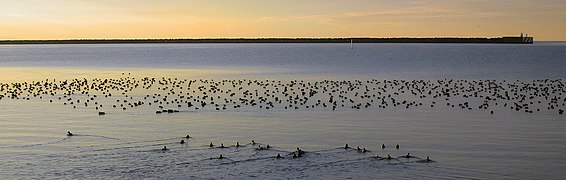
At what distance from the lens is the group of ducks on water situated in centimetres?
3141

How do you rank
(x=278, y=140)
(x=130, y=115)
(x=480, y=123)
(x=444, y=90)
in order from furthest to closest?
(x=444, y=90) < (x=130, y=115) < (x=480, y=123) < (x=278, y=140)

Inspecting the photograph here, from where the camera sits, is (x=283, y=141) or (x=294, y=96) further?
(x=294, y=96)

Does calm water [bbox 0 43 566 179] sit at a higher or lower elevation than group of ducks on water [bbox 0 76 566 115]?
lower

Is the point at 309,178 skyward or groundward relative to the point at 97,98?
groundward

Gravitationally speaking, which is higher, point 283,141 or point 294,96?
point 294,96

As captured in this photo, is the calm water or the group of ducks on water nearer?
the calm water

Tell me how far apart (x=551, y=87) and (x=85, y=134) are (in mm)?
27395

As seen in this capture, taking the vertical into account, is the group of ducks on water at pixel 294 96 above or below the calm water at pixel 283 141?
above

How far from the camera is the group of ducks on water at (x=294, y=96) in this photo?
31.4 metres

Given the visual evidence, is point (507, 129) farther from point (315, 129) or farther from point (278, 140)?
point (278, 140)

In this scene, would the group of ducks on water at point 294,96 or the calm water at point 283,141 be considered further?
the group of ducks on water at point 294,96

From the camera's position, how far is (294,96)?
35969 millimetres

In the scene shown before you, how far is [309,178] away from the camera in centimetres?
1600

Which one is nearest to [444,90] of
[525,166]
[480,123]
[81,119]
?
[480,123]
